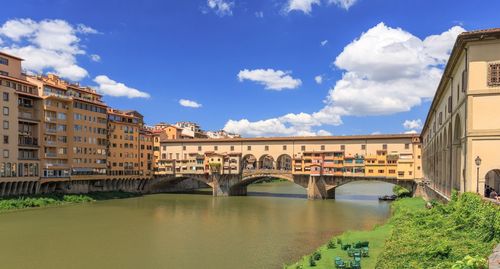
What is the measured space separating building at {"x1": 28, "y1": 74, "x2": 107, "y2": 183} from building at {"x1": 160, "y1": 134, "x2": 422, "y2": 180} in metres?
18.6

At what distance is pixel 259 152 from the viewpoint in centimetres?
8662

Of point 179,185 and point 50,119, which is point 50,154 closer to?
point 50,119

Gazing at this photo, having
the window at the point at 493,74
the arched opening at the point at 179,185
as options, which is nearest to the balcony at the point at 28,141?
the arched opening at the point at 179,185

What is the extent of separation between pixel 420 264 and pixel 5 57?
62.2 metres

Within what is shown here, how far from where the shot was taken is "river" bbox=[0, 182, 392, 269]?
28172 millimetres

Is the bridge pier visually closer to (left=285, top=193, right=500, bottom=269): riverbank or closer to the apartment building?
the apartment building

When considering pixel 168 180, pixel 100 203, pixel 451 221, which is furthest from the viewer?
pixel 168 180

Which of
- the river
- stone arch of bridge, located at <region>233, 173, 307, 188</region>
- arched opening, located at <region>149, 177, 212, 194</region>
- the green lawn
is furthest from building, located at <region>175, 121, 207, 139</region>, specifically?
the green lawn

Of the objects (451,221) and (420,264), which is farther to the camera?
(451,221)

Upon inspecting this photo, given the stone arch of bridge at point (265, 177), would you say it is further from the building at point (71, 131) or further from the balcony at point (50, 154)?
the balcony at point (50, 154)

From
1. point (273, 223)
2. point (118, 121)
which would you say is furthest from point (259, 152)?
point (273, 223)

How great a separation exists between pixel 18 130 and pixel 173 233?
120ft

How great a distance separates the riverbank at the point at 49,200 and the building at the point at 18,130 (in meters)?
2.91

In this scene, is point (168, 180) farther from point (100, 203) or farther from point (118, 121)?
point (100, 203)
